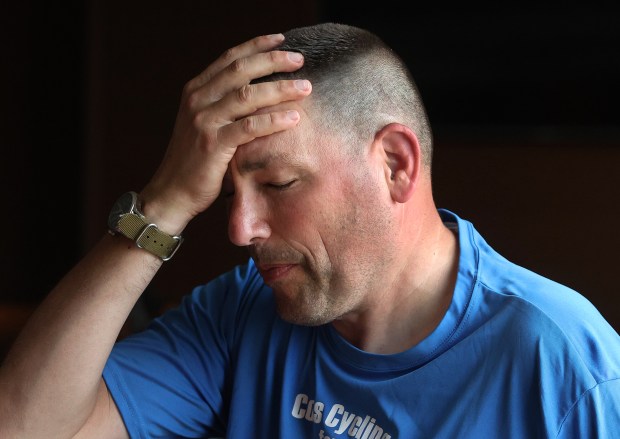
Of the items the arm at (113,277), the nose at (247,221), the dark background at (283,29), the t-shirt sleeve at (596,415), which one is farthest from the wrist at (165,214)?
the dark background at (283,29)

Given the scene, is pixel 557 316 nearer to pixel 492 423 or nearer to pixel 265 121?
pixel 492 423

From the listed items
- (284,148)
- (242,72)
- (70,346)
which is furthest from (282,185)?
(70,346)

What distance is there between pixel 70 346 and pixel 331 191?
1.48 feet

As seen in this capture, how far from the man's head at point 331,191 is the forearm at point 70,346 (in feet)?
0.67

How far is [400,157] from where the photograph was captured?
1.39m

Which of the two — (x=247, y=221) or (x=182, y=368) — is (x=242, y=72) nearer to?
(x=247, y=221)

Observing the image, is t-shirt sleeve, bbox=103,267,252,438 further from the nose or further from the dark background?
the dark background

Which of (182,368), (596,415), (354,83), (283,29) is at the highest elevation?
(283,29)

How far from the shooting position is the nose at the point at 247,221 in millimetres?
1337

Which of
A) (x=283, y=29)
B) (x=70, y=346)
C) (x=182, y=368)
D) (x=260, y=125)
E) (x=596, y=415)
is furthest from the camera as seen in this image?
(x=283, y=29)

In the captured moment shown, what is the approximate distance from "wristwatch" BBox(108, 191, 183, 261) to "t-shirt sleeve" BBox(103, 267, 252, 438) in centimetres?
22

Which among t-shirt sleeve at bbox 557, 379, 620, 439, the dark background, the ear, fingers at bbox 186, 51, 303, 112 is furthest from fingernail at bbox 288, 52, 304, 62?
the dark background

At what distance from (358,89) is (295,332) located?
1.33ft

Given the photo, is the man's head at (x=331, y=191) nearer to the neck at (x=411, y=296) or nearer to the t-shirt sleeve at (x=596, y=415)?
the neck at (x=411, y=296)
